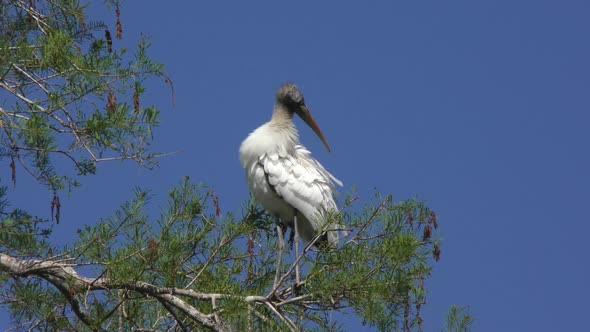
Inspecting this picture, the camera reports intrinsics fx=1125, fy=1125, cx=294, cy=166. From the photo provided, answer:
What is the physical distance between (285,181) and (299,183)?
3.4 inches

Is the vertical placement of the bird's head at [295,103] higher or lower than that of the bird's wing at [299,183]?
higher

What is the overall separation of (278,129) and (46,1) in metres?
1.97

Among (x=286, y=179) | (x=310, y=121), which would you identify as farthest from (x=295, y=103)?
(x=286, y=179)

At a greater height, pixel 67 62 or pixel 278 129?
pixel 278 129

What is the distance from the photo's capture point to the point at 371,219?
15.8 feet

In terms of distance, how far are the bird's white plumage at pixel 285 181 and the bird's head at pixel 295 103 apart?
2.04ft

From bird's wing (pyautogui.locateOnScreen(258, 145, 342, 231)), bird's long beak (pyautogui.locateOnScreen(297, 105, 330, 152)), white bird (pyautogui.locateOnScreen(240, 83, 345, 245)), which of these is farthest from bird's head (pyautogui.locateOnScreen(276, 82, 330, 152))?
bird's wing (pyautogui.locateOnScreen(258, 145, 342, 231))

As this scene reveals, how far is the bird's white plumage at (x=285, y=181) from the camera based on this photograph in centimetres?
680

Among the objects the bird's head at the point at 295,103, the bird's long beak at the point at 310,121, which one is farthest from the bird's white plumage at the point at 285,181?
the bird's long beak at the point at 310,121

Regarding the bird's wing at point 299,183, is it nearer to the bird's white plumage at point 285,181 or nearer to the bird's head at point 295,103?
the bird's white plumage at point 285,181

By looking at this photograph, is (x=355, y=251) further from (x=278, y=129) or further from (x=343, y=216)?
(x=278, y=129)

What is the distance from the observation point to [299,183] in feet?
22.5

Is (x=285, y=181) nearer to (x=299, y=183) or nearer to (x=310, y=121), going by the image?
(x=299, y=183)

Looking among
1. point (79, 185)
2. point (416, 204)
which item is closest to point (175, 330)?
point (79, 185)
